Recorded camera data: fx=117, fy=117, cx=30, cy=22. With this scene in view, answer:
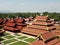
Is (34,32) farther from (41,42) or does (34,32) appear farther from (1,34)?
(41,42)

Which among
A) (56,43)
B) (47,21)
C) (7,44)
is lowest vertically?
(7,44)

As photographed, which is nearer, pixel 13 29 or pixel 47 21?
pixel 47 21

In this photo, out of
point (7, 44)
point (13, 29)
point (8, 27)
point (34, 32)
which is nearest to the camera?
point (7, 44)

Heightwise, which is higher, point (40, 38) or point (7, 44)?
point (40, 38)

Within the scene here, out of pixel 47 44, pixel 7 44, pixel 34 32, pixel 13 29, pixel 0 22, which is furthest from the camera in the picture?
pixel 0 22

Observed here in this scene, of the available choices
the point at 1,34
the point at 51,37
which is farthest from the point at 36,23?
the point at 51,37

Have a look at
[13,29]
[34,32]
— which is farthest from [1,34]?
[34,32]

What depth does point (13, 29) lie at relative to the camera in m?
32.6

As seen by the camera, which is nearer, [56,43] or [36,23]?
[56,43]

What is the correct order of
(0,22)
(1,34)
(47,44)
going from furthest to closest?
(0,22), (1,34), (47,44)

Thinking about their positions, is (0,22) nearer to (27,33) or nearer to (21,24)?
(21,24)

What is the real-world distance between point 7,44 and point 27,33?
7645 mm

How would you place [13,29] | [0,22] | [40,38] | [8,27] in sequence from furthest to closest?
[0,22] → [8,27] → [13,29] → [40,38]

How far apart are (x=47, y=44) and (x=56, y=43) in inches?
69.5
